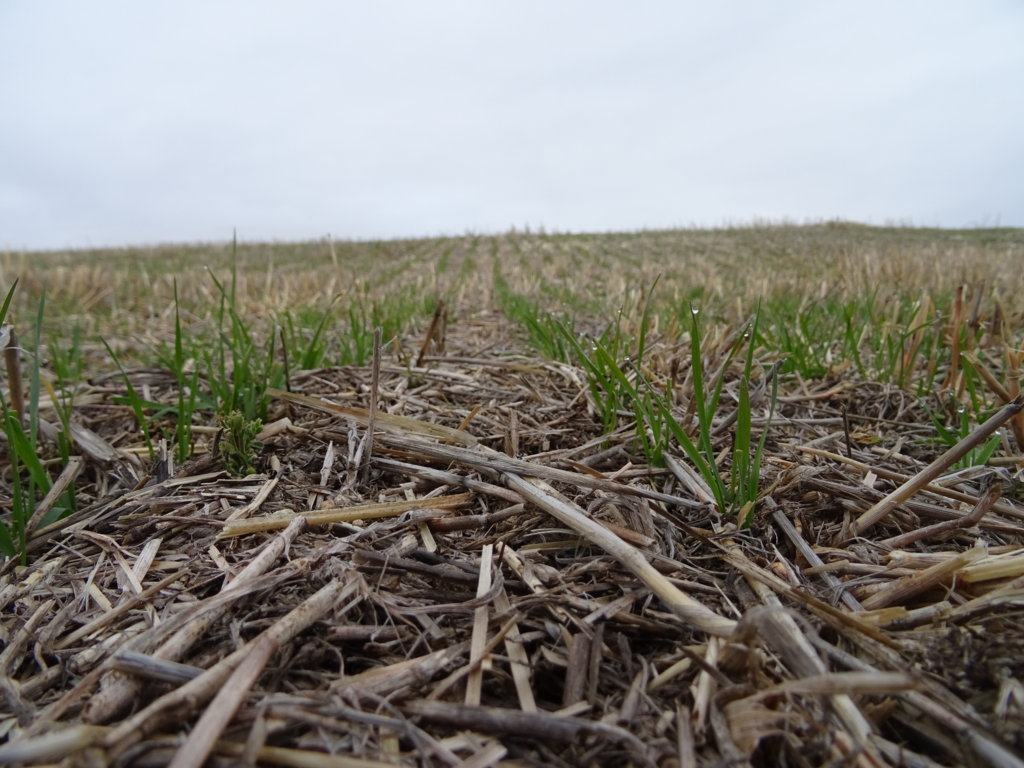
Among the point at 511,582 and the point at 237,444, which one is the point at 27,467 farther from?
the point at 511,582

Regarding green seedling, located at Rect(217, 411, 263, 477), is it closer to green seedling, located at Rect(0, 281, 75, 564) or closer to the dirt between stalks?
the dirt between stalks

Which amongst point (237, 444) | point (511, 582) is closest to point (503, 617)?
point (511, 582)

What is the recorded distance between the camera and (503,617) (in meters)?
0.87

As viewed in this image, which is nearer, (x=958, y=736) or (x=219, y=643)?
(x=958, y=736)

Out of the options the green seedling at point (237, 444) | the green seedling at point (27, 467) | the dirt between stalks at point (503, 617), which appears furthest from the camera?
the green seedling at point (237, 444)

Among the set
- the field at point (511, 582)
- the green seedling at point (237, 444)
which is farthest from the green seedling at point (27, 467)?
the green seedling at point (237, 444)

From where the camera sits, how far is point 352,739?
677 millimetres

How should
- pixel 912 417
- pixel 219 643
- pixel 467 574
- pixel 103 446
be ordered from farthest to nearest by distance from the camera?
pixel 912 417 → pixel 103 446 → pixel 467 574 → pixel 219 643

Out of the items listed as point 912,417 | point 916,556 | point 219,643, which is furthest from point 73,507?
point 912,417

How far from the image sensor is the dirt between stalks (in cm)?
67

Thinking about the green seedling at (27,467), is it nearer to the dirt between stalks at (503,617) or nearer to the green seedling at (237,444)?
the dirt between stalks at (503,617)

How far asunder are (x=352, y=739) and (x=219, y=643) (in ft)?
1.00

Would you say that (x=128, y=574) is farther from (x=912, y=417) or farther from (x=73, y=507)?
(x=912, y=417)

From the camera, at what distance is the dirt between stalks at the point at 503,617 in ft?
2.21
